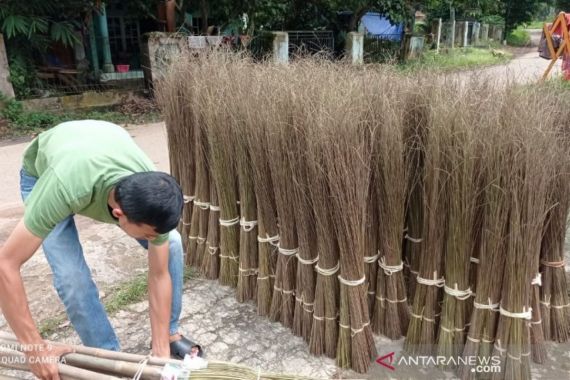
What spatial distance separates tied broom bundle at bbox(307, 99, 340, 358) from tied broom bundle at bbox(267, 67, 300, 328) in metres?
0.17

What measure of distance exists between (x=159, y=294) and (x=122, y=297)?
2.50ft

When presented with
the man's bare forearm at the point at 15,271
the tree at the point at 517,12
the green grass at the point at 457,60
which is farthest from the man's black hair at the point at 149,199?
the tree at the point at 517,12

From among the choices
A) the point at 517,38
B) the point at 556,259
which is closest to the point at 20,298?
the point at 556,259

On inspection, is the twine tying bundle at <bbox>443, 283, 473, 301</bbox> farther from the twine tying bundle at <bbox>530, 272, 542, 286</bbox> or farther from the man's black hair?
the man's black hair

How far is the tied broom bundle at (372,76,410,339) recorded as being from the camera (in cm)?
181

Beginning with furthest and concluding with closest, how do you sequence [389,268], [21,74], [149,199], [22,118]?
[21,74], [22,118], [389,268], [149,199]

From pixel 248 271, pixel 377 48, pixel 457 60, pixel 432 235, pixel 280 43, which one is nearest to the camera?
pixel 432 235

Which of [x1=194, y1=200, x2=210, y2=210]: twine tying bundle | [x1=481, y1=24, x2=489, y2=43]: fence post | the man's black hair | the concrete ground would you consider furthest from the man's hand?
[x1=481, y1=24, x2=489, y2=43]: fence post

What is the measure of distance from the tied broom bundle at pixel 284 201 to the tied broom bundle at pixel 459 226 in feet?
2.03

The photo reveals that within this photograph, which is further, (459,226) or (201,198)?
(201,198)

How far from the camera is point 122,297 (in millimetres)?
2371

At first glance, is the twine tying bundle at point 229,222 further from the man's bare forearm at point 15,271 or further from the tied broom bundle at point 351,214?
the man's bare forearm at point 15,271

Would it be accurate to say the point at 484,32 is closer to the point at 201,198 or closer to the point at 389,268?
the point at 201,198

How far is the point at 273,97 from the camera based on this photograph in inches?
76.9
